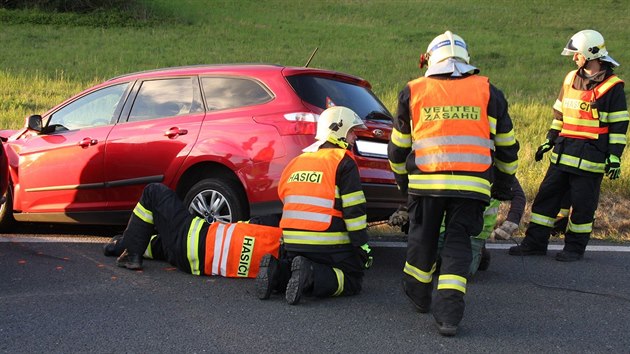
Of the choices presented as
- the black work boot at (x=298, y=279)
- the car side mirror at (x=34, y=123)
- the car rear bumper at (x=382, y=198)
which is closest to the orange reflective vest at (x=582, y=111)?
the car rear bumper at (x=382, y=198)

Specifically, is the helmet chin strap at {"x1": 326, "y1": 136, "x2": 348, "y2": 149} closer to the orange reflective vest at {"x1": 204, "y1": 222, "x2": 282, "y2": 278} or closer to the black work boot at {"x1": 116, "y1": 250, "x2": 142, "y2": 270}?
the orange reflective vest at {"x1": 204, "y1": 222, "x2": 282, "y2": 278}

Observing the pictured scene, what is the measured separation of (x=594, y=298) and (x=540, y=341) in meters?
1.18

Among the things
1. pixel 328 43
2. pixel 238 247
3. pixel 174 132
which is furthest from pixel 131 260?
pixel 328 43

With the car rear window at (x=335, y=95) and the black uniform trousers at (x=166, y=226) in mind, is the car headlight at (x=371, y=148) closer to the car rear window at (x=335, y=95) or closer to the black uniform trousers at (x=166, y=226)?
the car rear window at (x=335, y=95)

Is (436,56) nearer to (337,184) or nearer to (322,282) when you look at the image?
(337,184)

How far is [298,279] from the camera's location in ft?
17.8

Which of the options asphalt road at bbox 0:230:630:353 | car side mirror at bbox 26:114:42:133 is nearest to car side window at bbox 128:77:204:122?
car side mirror at bbox 26:114:42:133

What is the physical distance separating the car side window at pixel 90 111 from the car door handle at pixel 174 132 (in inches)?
31.5

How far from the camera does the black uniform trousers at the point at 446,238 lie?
16.0ft

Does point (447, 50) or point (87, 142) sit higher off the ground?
point (447, 50)

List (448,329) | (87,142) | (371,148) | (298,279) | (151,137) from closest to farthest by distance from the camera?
1. (448,329)
2. (298,279)
3. (371,148)
4. (151,137)
5. (87,142)

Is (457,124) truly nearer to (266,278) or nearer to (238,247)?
(266,278)

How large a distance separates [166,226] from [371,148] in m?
1.72

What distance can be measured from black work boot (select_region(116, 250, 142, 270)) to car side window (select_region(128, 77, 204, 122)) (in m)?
1.47
